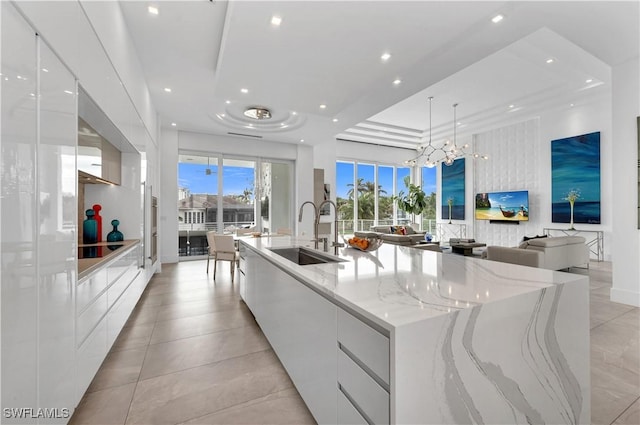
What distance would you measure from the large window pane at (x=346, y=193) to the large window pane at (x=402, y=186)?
2010 mm

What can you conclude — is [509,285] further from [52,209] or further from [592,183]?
[592,183]

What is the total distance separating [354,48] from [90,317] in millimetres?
3204

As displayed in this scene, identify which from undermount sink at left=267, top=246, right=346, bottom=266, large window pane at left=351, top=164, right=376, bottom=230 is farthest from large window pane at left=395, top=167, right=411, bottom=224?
undermount sink at left=267, top=246, right=346, bottom=266

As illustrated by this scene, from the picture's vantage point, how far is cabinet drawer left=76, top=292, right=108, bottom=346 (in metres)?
1.58

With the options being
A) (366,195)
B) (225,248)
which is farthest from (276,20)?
(366,195)

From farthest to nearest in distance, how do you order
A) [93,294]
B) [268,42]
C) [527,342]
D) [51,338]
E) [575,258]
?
[575,258] → [268,42] → [93,294] → [51,338] → [527,342]

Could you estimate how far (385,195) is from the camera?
1037 centimetres

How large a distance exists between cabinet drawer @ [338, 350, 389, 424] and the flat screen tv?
8.18 meters

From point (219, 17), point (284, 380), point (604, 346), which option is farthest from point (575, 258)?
point (219, 17)

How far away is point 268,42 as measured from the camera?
2729 mm

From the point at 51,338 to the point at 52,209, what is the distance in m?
0.59

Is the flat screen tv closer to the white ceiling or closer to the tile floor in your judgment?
the white ceiling

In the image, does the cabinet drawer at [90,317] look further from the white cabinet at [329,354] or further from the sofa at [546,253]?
the sofa at [546,253]

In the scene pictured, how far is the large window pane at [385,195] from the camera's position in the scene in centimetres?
1026
